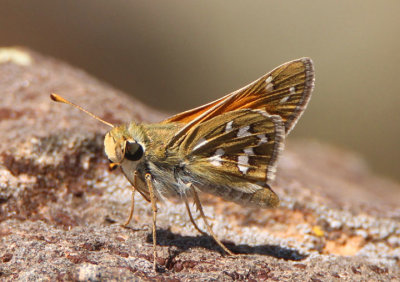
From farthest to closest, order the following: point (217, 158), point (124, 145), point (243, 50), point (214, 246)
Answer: point (243, 50), point (217, 158), point (214, 246), point (124, 145)

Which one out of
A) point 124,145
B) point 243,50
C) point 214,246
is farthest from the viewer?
point 243,50

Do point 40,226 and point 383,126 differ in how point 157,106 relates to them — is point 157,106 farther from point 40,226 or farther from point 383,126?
point 40,226

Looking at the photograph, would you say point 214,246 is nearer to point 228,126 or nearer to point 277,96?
point 228,126

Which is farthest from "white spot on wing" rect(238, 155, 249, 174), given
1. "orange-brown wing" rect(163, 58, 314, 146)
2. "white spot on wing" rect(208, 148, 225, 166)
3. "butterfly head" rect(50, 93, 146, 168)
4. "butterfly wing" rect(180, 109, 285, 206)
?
"butterfly head" rect(50, 93, 146, 168)

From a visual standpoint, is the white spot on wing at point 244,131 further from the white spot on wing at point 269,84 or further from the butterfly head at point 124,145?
the butterfly head at point 124,145

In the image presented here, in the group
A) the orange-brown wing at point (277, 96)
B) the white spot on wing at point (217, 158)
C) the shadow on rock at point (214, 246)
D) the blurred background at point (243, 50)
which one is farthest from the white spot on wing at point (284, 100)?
the blurred background at point (243, 50)

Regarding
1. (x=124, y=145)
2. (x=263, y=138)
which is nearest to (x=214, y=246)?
(x=263, y=138)

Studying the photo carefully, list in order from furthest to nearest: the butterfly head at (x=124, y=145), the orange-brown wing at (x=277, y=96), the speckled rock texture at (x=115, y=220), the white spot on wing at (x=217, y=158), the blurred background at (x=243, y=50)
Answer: the blurred background at (x=243, y=50)
the white spot on wing at (x=217, y=158)
the orange-brown wing at (x=277, y=96)
the butterfly head at (x=124, y=145)
the speckled rock texture at (x=115, y=220)
